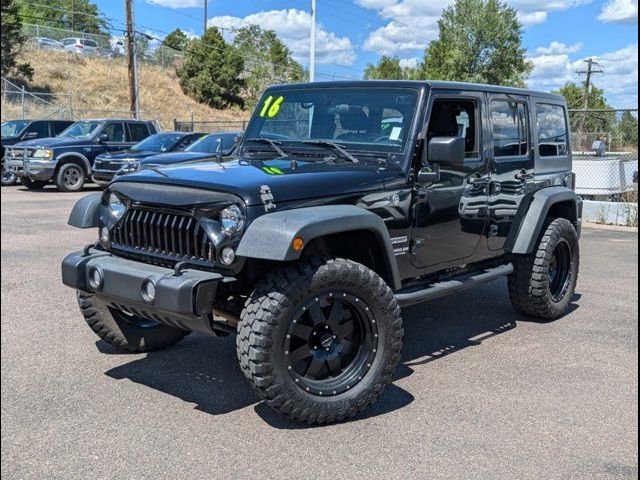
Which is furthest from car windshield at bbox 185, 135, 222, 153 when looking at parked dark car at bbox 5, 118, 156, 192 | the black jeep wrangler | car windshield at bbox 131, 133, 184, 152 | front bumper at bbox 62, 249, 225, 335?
front bumper at bbox 62, 249, 225, 335

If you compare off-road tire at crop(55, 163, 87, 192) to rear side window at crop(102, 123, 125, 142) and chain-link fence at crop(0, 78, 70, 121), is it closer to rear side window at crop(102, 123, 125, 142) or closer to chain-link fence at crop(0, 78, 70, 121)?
rear side window at crop(102, 123, 125, 142)

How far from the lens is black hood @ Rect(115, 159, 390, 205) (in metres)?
3.75

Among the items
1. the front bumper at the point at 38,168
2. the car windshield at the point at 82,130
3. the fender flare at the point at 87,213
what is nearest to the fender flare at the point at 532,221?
the fender flare at the point at 87,213

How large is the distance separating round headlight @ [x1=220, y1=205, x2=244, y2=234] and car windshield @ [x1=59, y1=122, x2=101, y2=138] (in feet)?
49.8

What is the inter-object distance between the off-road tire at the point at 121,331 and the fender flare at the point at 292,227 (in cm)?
148

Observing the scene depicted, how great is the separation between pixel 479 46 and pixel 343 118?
126 feet

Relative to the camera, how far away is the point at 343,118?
4.88 meters

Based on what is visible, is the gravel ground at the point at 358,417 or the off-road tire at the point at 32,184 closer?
the gravel ground at the point at 358,417

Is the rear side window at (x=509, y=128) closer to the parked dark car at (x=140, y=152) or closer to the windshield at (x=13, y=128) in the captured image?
the parked dark car at (x=140, y=152)

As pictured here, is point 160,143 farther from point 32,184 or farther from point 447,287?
point 447,287

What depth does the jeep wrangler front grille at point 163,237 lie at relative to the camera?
3.73 m

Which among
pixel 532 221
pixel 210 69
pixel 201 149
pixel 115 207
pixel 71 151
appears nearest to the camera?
pixel 115 207

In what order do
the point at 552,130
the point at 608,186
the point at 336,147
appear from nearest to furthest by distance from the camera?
1. the point at 336,147
2. the point at 552,130
3. the point at 608,186

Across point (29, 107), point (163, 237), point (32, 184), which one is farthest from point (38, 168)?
point (29, 107)
